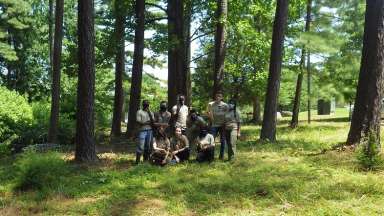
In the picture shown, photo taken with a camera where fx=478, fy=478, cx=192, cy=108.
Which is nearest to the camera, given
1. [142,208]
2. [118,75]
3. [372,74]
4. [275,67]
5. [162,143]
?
[142,208]

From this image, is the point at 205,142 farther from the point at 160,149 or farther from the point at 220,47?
the point at 220,47

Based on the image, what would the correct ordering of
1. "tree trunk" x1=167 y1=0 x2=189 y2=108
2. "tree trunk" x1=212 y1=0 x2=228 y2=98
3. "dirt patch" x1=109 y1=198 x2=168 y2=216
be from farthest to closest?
"tree trunk" x1=167 y1=0 x2=189 y2=108
"tree trunk" x1=212 y1=0 x2=228 y2=98
"dirt patch" x1=109 y1=198 x2=168 y2=216

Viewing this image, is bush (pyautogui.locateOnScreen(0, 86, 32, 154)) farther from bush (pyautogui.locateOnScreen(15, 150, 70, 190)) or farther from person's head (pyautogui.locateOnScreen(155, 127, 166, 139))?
bush (pyautogui.locateOnScreen(15, 150, 70, 190))

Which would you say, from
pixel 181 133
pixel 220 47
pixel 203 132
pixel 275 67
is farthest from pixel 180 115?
pixel 220 47

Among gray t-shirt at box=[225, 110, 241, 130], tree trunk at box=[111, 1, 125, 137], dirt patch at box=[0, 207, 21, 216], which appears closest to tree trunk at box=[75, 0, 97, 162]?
gray t-shirt at box=[225, 110, 241, 130]

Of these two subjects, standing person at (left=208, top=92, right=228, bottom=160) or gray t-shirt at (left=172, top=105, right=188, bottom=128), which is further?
gray t-shirt at (left=172, top=105, right=188, bottom=128)

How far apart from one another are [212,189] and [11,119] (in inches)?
617

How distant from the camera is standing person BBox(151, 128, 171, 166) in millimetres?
12125

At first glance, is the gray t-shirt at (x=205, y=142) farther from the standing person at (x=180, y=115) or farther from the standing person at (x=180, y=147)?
the standing person at (x=180, y=115)

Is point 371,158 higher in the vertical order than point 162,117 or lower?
lower

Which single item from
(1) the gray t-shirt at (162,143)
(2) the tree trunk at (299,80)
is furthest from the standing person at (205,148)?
(2) the tree trunk at (299,80)

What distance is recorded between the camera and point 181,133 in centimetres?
1303

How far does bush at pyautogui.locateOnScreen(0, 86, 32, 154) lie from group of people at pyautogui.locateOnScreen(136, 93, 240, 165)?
370 inches

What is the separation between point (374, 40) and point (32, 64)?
102 ft
